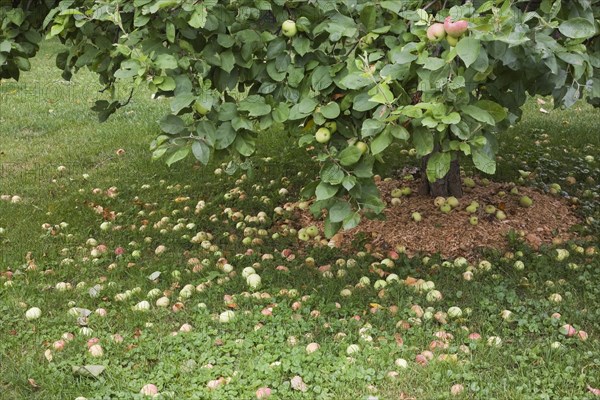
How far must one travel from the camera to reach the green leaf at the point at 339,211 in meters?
3.05

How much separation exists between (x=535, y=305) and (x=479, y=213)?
1.27m

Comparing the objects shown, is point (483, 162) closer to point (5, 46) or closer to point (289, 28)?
point (289, 28)

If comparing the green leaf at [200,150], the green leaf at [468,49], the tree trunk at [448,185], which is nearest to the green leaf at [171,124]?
the green leaf at [200,150]

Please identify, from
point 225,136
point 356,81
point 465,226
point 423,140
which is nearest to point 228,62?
point 225,136

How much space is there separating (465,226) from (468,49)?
260 centimetres

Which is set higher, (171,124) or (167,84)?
(167,84)

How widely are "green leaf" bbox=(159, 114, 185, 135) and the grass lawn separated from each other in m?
0.62

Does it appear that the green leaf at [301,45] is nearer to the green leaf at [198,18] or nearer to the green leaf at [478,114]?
the green leaf at [198,18]

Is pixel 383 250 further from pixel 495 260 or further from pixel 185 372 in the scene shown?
pixel 185 372

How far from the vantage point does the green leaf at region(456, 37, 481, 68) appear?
96.3 inches

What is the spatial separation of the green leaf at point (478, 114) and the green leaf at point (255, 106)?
3.15 feet

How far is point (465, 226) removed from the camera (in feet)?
16.1

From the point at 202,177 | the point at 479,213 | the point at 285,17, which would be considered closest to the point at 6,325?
the point at 285,17

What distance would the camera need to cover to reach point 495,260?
4.51 meters
